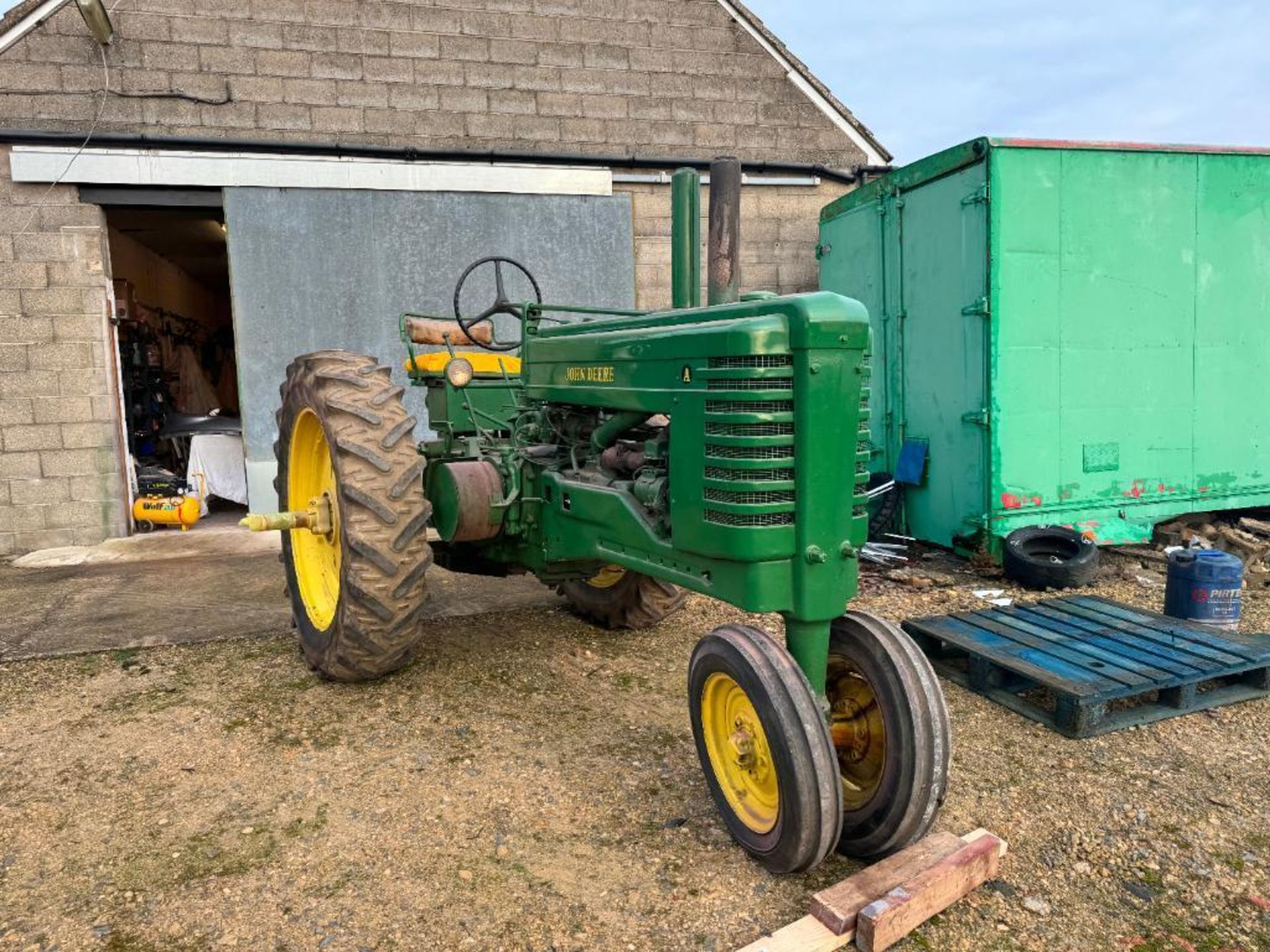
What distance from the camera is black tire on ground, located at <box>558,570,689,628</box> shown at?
381 centimetres

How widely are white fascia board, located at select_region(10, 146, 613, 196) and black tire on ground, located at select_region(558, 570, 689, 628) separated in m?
4.11

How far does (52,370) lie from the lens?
20.7 ft

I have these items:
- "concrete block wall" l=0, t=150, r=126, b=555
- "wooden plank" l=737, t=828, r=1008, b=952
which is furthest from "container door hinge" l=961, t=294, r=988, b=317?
"concrete block wall" l=0, t=150, r=126, b=555

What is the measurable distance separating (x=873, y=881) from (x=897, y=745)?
0.30 metres

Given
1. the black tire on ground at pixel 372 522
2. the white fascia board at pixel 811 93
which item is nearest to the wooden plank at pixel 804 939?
the black tire on ground at pixel 372 522

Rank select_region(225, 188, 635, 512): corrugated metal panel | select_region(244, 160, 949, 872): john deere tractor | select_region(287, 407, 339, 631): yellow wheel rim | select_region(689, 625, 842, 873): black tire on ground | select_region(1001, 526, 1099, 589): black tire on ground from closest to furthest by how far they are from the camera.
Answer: select_region(689, 625, 842, 873): black tire on ground → select_region(244, 160, 949, 872): john deere tractor → select_region(287, 407, 339, 631): yellow wheel rim → select_region(1001, 526, 1099, 589): black tire on ground → select_region(225, 188, 635, 512): corrugated metal panel

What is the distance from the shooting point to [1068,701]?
287cm

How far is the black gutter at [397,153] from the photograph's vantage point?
20.3ft

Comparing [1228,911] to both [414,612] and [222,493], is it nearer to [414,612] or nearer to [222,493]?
[414,612]

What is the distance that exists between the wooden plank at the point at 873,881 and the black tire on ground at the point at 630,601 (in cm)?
184

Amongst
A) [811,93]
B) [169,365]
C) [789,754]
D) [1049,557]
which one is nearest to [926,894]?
[789,754]

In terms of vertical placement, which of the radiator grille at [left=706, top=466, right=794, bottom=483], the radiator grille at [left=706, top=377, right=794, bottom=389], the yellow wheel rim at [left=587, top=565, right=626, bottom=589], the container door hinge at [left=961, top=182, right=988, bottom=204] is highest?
the container door hinge at [left=961, top=182, right=988, bottom=204]

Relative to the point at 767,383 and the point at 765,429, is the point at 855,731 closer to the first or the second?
the point at 765,429

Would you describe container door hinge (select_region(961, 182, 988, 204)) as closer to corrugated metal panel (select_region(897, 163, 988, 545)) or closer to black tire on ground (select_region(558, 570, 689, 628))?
corrugated metal panel (select_region(897, 163, 988, 545))
